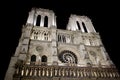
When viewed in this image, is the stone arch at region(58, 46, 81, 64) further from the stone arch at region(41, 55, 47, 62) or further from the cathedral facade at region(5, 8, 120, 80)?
the stone arch at region(41, 55, 47, 62)

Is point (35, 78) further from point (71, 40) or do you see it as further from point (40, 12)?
point (40, 12)

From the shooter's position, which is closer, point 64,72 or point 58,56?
point 64,72

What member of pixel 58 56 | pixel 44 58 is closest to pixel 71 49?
pixel 58 56

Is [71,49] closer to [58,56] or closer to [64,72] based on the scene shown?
[58,56]

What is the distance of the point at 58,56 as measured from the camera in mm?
21500

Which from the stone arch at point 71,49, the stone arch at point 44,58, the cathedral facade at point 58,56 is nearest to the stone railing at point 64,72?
the cathedral facade at point 58,56

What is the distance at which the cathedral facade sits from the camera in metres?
17.3

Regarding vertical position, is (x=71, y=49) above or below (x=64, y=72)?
above

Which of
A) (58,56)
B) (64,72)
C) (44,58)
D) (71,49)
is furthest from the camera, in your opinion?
(71,49)

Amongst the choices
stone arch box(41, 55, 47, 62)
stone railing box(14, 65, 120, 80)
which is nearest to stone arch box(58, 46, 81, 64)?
stone arch box(41, 55, 47, 62)

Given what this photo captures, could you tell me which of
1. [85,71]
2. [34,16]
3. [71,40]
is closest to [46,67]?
[85,71]

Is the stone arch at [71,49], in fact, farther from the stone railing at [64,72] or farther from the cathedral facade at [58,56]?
the stone railing at [64,72]

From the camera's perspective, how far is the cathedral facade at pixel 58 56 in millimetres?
17312

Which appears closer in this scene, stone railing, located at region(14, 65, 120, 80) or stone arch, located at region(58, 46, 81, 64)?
stone railing, located at region(14, 65, 120, 80)
